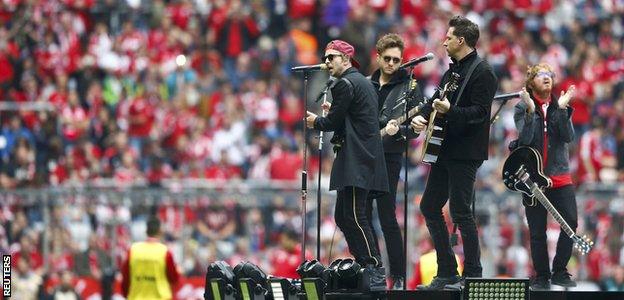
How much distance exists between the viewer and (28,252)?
2630 cm

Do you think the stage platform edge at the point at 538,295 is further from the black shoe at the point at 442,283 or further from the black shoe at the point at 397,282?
the black shoe at the point at 397,282

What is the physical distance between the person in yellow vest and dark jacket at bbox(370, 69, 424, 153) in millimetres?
4380

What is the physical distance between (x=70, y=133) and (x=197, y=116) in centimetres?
237

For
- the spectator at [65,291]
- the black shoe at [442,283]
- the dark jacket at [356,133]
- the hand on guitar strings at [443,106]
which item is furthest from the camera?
the spectator at [65,291]

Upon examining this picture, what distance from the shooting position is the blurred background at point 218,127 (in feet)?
87.0

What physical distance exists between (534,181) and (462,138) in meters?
1.07

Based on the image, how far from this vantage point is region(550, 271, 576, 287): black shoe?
1775 centimetres

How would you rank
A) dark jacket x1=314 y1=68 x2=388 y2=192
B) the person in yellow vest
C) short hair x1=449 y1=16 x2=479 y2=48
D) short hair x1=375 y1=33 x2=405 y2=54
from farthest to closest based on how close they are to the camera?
the person in yellow vest < short hair x1=375 y1=33 x2=405 y2=54 < dark jacket x1=314 y1=68 x2=388 y2=192 < short hair x1=449 y1=16 x2=479 y2=48

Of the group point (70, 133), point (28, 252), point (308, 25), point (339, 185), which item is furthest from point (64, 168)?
point (339, 185)

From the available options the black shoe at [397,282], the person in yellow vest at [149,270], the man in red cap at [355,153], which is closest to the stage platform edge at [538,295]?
the man in red cap at [355,153]

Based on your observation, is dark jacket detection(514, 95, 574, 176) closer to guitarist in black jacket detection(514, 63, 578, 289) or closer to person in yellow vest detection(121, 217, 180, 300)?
guitarist in black jacket detection(514, 63, 578, 289)

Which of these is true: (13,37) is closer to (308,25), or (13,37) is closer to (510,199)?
(308,25)

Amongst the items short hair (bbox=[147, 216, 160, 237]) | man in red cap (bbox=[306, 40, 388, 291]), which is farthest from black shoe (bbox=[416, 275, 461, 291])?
short hair (bbox=[147, 216, 160, 237])

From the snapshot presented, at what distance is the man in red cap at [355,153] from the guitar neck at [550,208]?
1379 mm
